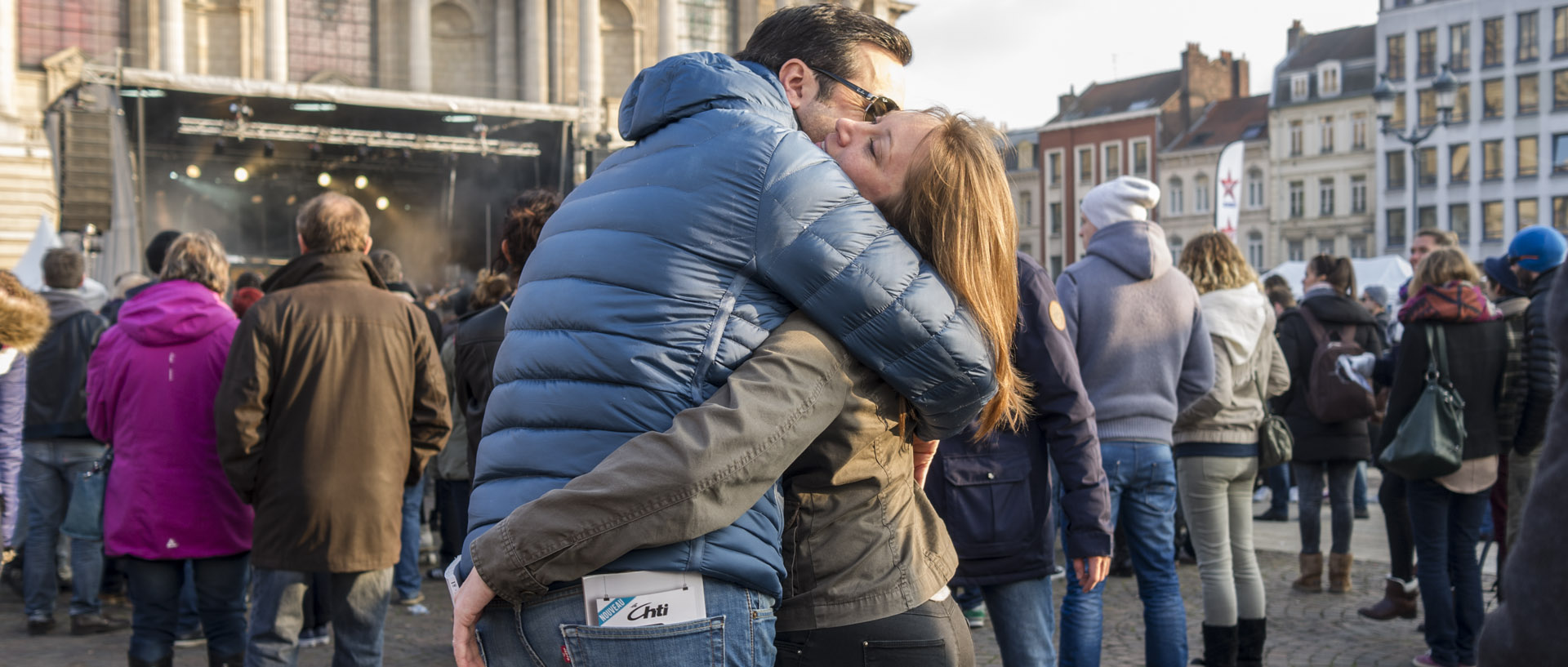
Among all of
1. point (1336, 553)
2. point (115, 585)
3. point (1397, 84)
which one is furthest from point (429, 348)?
point (1397, 84)

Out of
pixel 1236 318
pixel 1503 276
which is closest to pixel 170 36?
pixel 1236 318

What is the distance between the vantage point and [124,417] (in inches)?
187

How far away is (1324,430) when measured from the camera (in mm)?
7992

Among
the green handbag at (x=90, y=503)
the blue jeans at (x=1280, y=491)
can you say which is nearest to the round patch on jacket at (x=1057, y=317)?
the green handbag at (x=90, y=503)

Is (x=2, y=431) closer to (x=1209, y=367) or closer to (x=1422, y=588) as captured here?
(x=1209, y=367)

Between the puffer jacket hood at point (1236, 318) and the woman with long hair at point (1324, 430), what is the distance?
6.84 feet

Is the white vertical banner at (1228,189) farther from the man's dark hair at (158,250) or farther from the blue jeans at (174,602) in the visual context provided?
the blue jeans at (174,602)

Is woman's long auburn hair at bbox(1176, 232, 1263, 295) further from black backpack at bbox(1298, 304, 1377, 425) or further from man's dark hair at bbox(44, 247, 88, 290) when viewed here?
man's dark hair at bbox(44, 247, 88, 290)

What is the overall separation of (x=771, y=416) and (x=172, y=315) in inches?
148

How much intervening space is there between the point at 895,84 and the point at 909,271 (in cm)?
70

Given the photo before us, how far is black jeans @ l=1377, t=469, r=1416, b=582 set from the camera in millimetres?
6328

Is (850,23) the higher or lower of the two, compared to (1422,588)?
higher

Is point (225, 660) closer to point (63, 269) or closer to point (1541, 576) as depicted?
point (63, 269)

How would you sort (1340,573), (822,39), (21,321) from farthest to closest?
(1340,573) → (21,321) → (822,39)
